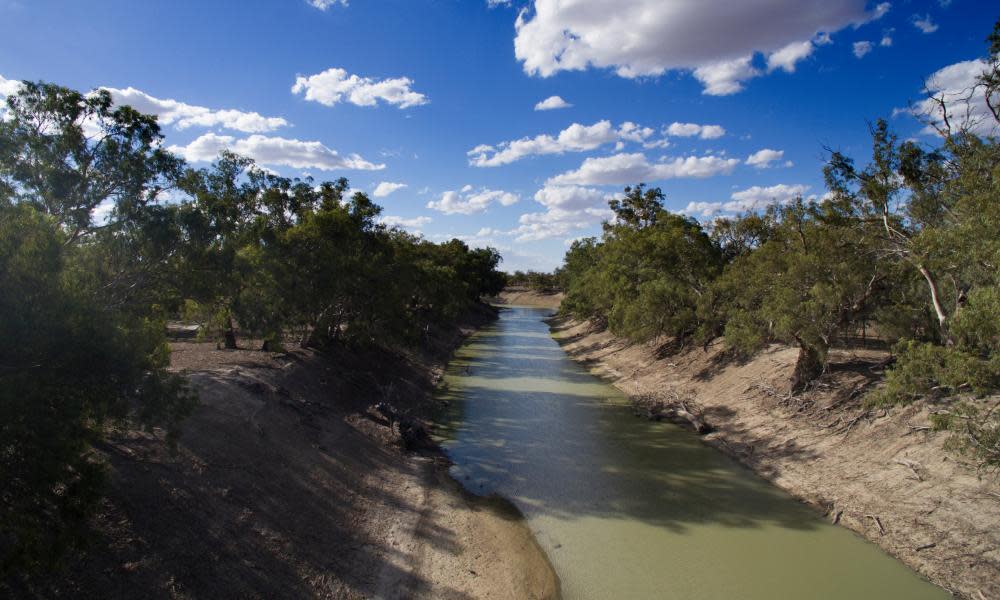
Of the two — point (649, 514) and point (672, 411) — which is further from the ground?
point (672, 411)

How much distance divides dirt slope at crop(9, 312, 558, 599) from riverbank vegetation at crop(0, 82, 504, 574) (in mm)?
1304

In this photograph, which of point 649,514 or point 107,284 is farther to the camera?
point 649,514

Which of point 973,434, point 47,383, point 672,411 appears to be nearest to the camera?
point 47,383

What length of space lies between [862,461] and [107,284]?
2426 centimetres

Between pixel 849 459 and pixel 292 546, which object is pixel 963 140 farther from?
pixel 292 546

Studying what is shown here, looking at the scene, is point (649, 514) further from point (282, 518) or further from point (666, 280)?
point (666, 280)

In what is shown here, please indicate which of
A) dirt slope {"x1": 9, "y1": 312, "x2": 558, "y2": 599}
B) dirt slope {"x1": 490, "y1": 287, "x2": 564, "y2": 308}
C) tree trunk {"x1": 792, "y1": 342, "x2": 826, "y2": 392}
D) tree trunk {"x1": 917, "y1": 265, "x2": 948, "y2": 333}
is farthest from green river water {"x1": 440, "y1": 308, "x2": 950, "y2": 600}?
dirt slope {"x1": 490, "y1": 287, "x2": 564, "y2": 308}

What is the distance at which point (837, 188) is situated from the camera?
70.6 ft

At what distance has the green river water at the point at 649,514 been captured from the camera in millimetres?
14633

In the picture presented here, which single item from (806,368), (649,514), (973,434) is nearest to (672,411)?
(806,368)

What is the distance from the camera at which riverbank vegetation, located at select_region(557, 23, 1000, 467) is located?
44.2ft

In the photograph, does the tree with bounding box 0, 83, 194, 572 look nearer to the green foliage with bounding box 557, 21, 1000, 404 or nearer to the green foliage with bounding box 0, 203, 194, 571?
the green foliage with bounding box 0, 203, 194, 571

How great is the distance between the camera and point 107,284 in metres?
13.5

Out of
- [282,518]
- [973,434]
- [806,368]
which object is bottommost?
[282,518]
